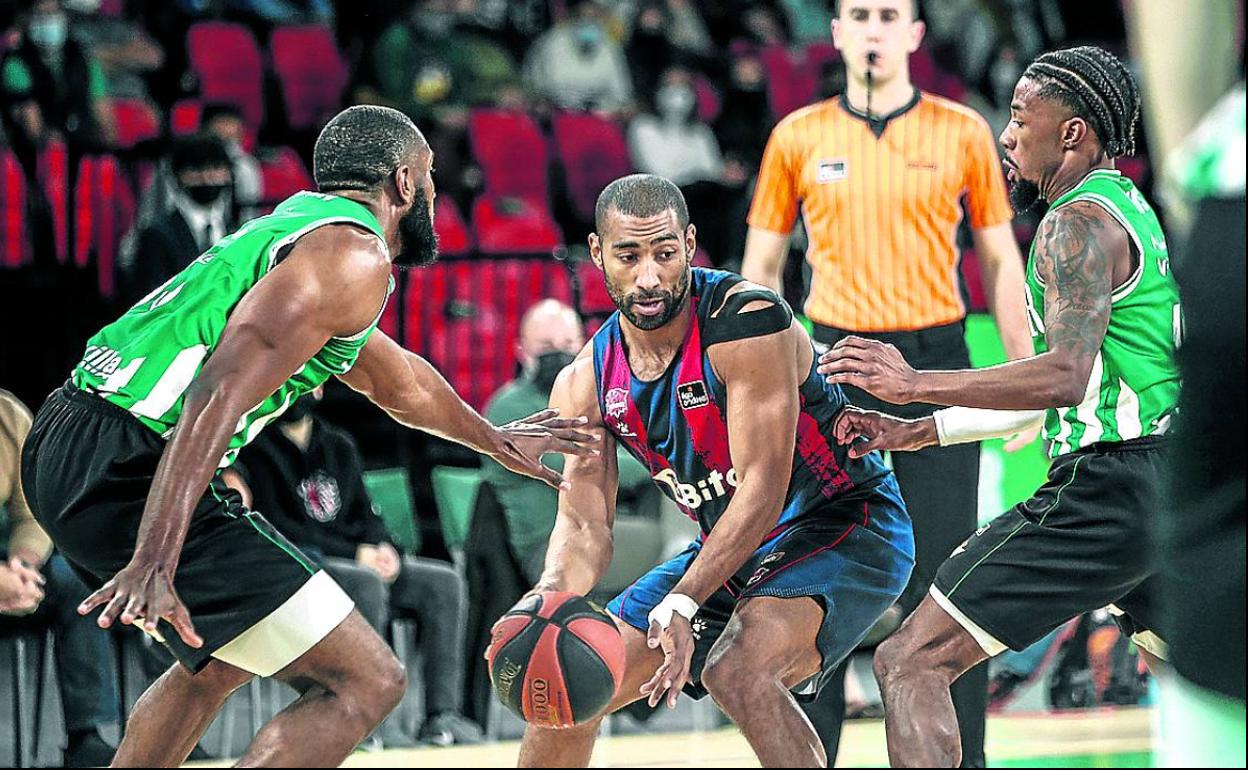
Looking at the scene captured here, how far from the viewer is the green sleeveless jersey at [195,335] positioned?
4.07 meters

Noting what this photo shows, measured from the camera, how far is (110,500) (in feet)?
13.3

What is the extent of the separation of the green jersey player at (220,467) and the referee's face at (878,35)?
2182 mm

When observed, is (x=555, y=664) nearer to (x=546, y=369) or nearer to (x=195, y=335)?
(x=195, y=335)

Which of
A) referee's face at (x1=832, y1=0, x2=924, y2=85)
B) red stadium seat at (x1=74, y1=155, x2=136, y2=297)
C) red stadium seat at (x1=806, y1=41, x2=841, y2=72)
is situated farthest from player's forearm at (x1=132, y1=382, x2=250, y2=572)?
red stadium seat at (x1=806, y1=41, x2=841, y2=72)

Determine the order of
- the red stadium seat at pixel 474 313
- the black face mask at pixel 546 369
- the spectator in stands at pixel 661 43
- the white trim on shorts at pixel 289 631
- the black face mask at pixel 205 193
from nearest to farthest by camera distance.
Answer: the white trim on shorts at pixel 289 631 < the black face mask at pixel 546 369 < the black face mask at pixel 205 193 < the red stadium seat at pixel 474 313 < the spectator in stands at pixel 661 43

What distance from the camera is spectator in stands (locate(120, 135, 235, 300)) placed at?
320 inches

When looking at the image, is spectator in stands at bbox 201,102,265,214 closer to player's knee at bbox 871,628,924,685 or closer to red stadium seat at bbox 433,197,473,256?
red stadium seat at bbox 433,197,473,256

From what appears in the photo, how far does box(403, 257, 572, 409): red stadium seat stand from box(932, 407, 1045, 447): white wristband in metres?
4.66

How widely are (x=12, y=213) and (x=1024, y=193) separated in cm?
617

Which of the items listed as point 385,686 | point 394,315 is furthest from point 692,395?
point 394,315

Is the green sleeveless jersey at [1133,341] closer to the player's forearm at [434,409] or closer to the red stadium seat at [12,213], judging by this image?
the player's forearm at [434,409]

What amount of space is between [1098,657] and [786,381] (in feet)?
14.4

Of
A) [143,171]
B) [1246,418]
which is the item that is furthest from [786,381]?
[143,171]

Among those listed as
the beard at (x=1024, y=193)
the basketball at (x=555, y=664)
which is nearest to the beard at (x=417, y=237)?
the basketball at (x=555, y=664)
